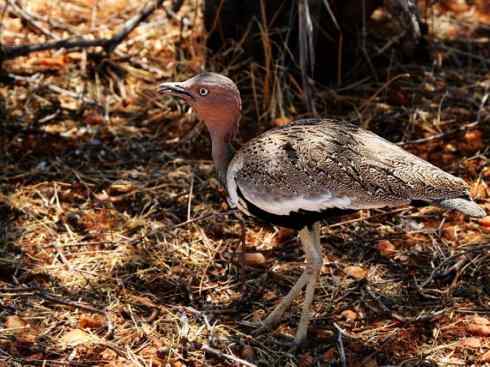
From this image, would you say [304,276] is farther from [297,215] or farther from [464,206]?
[464,206]

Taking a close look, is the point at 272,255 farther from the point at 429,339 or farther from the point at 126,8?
the point at 126,8

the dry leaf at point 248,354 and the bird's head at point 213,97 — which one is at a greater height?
the bird's head at point 213,97

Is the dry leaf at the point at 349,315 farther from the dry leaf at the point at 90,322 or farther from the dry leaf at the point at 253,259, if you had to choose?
the dry leaf at the point at 90,322

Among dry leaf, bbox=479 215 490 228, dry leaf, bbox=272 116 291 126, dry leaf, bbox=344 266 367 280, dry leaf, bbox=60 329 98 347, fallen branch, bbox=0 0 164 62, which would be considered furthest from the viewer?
fallen branch, bbox=0 0 164 62

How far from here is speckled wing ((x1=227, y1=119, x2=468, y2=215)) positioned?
9.58ft

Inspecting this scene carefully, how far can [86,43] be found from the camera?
4645 mm

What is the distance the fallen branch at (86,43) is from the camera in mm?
4504

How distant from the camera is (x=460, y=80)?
4832 mm

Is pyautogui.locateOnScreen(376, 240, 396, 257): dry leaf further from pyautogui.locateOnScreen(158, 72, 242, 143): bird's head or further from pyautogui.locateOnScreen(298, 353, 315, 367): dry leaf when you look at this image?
pyautogui.locateOnScreen(158, 72, 242, 143): bird's head

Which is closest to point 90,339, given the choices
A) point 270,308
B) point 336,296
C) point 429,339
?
point 270,308

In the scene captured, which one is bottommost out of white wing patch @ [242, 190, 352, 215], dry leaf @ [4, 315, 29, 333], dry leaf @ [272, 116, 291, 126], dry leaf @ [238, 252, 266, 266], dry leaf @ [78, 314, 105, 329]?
dry leaf @ [238, 252, 266, 266]

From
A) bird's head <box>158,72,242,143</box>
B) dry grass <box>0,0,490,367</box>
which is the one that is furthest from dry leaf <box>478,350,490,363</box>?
bird's head <box>158,72,242,143</box>

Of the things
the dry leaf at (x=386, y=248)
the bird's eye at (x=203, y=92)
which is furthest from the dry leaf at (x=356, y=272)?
the bird's eye at (x=203, y=92)

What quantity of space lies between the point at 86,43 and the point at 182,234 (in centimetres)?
146
